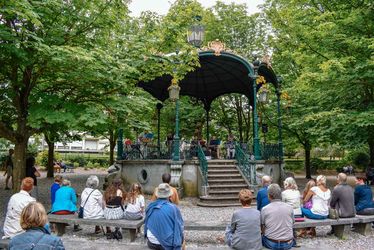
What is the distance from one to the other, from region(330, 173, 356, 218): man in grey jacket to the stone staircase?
16.5 feet

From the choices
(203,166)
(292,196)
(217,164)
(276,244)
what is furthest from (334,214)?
(217,164)

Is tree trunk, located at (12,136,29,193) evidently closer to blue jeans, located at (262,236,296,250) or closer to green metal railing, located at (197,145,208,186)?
green metal railing, located at (197,145,208,186)

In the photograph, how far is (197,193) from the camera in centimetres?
1483

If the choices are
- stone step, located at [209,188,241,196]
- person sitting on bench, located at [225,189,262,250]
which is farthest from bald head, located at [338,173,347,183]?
stone step, located at [209,188,241,196]

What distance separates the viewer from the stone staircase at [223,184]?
13094 millimetres

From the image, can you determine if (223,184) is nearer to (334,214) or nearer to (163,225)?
(334,214)

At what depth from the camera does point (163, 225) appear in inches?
192

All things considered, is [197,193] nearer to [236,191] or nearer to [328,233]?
[236,191]

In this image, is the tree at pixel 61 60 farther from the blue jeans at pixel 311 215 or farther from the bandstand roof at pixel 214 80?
the bandstand roof at pixel 214 80

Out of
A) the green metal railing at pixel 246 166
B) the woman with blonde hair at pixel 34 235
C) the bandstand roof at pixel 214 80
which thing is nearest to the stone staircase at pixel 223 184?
the green metal railing at pixel 246 166

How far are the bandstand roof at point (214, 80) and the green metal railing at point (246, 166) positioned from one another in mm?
3889

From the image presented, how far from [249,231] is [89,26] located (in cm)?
827

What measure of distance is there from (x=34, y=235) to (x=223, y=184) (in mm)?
11424

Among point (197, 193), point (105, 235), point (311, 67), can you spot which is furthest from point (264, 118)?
point (105, 235)
